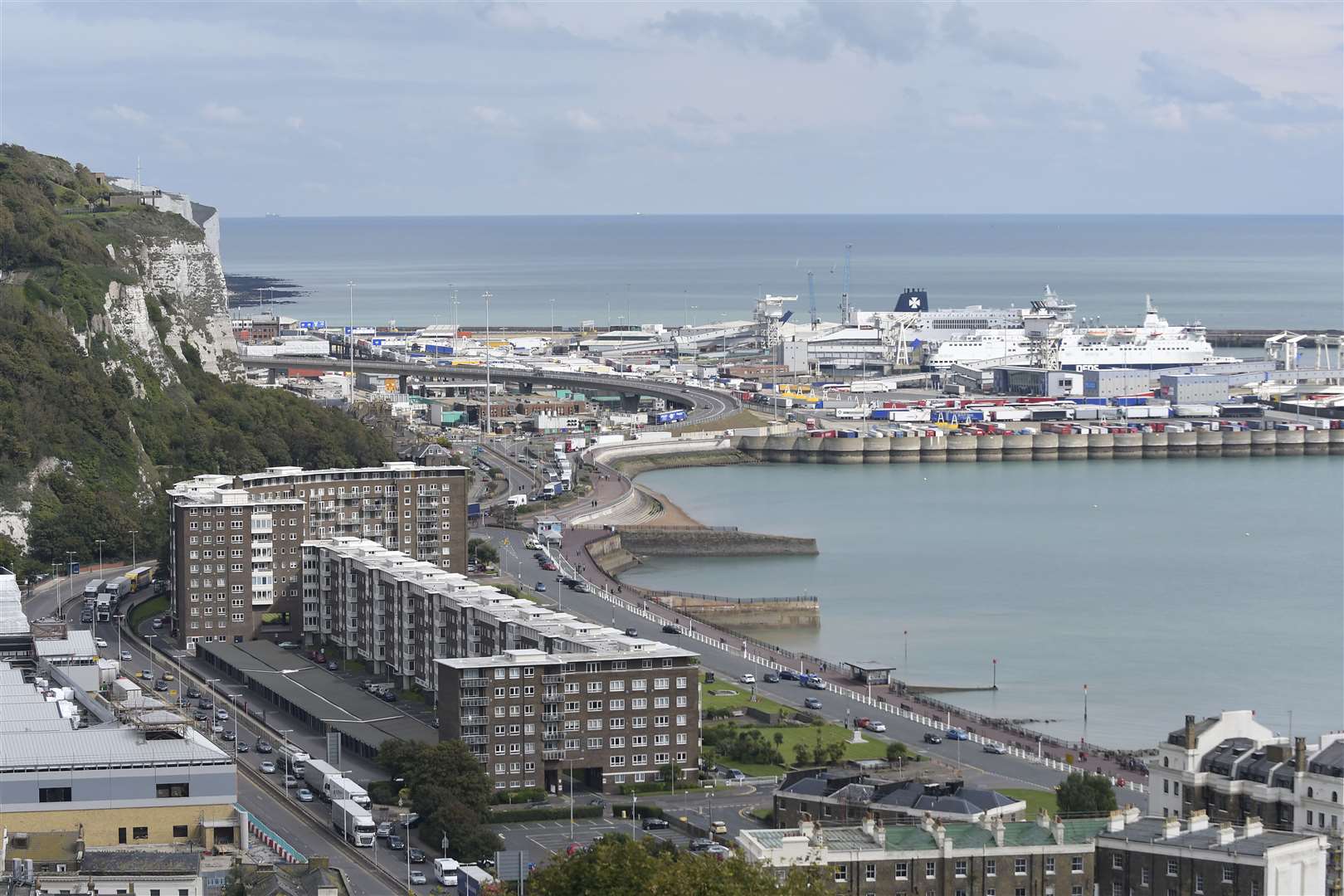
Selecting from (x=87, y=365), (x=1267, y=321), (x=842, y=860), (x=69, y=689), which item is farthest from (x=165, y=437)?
(x=1267, y=321)

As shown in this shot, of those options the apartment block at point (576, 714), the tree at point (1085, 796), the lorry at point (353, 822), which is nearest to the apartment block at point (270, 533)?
the apartment block at point (576, 714)

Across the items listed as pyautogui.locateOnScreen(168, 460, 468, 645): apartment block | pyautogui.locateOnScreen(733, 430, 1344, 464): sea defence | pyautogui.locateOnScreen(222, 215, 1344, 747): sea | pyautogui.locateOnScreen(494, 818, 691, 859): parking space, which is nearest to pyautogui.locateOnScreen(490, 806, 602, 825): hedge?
pyautogui.locateOnScreen(494, 818, 691, 859): parking space

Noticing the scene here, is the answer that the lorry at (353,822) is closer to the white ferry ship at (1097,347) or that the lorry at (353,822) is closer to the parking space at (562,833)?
the parking space at (562,833)

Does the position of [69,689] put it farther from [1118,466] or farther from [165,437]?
[1118,466]

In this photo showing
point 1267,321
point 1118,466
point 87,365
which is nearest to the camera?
point 87,365

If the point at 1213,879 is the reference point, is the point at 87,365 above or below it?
above

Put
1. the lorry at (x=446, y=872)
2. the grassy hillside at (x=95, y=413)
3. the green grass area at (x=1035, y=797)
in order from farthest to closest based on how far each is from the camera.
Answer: the grassy hillside at (x=95, y=413)
the green grass area at (x=1035, y=797)
the lorry at (x=446, y=872)

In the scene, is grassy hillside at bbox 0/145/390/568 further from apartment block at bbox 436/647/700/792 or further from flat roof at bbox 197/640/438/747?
apartment block at bbox 436/647/700/792
